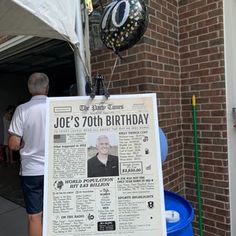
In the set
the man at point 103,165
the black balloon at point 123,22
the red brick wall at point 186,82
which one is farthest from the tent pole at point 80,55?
the red brick wall at point 186,82

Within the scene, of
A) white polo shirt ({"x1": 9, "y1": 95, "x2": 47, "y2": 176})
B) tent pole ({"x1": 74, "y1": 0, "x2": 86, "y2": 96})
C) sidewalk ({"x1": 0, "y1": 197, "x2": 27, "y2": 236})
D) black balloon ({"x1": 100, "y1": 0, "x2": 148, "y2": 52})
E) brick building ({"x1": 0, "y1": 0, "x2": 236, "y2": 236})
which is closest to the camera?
tent pole ({"x1": 74, "y1": 0, "x2": 86, "y2": 96})

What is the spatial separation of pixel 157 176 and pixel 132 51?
1718 mm

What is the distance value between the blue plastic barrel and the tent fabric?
1.23 metres

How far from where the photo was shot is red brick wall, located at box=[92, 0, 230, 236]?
325cm

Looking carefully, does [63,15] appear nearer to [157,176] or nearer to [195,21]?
[157,176]

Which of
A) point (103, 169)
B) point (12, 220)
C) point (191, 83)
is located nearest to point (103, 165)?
point (103, 169)

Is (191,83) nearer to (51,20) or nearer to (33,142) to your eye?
(33,142)

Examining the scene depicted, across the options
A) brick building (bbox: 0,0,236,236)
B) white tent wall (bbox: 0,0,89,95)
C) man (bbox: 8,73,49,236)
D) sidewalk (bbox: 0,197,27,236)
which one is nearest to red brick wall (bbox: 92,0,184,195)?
brick building (bbox: 0,0,236,236)

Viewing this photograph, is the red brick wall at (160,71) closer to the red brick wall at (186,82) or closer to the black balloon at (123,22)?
the red brick wall at (186,82)

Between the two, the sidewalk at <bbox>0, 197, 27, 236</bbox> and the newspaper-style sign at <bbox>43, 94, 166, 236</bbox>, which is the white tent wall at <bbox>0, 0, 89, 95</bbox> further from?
the sidewalk at <bbox>0, 197, 27, 236</bbox>

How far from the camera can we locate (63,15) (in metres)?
1.87

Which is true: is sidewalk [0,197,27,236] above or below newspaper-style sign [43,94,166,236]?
below

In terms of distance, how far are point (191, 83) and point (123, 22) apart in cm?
160

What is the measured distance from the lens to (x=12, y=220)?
4395 mm
